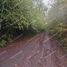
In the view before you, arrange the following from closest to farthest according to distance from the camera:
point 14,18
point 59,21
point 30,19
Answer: point 14,18
point 30,19
point 59,21

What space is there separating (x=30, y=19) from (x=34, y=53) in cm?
89

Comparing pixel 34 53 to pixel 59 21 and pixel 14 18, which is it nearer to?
pixel 14 18

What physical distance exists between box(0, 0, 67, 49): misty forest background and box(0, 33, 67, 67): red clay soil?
200 millimetres

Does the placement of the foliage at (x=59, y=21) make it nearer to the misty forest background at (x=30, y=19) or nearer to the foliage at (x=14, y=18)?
the misty forest background at (x=30, y=19)

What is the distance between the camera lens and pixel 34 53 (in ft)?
19.3

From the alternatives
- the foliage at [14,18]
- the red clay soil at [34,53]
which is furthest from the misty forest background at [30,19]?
the red clay soil at [34,53]

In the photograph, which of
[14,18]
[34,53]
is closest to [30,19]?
[14,18]

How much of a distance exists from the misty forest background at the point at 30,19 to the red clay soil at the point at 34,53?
0.20 meters

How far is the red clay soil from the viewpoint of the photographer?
551cm

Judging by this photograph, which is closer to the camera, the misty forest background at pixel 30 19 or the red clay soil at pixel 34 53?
the red clay soil at pixel 34 53

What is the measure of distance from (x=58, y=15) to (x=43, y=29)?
614 mm

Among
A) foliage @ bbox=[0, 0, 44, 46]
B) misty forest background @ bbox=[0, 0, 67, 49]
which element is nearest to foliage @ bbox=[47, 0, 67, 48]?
misty forest background @ bbox=[0, 0, 67, 49]

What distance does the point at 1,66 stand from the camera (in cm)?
523

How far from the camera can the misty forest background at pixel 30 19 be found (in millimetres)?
5717
